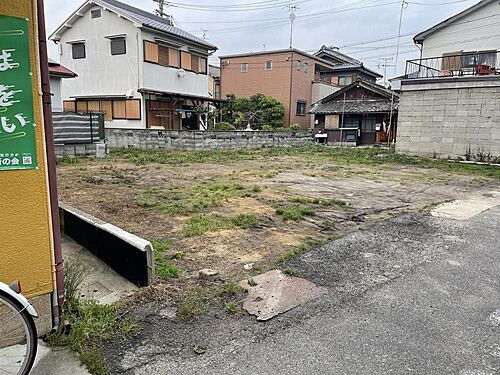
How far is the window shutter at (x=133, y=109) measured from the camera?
17.7 m

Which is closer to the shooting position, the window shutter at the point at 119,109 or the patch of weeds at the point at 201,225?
the patch of weeds at the point at 201,225

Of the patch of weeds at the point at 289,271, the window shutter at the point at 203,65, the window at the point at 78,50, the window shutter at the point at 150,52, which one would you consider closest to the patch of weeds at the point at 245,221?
the patch of weeds at the point at 289,271

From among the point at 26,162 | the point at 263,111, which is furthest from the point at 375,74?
the point at 26,162

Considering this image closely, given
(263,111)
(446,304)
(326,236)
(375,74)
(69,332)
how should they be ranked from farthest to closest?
(375,74) < (263,111) < (326,236) < (446,304) < (69,332)

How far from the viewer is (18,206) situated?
2125 millimetres

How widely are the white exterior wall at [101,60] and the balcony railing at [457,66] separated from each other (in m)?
12.4

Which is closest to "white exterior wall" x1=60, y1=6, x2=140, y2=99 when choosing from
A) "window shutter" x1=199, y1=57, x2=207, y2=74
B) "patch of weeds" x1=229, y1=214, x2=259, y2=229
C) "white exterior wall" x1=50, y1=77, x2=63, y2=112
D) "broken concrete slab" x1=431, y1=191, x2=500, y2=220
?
"white exterior wall" x1=50, y1=77, x2=63, y2=112

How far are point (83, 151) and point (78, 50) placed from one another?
9.40 meters

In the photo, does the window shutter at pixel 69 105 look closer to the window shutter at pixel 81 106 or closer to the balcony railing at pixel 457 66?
the window shutter at pixel 81 106

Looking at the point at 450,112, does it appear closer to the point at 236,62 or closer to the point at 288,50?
the point at 288,50

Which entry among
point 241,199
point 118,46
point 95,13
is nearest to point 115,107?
point 118,46

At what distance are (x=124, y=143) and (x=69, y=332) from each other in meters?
14.5

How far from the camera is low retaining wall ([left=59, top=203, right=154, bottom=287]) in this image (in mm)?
3008

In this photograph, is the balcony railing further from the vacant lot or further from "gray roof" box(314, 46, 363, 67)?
"gray roof" box(314, 46, 363, 67)
